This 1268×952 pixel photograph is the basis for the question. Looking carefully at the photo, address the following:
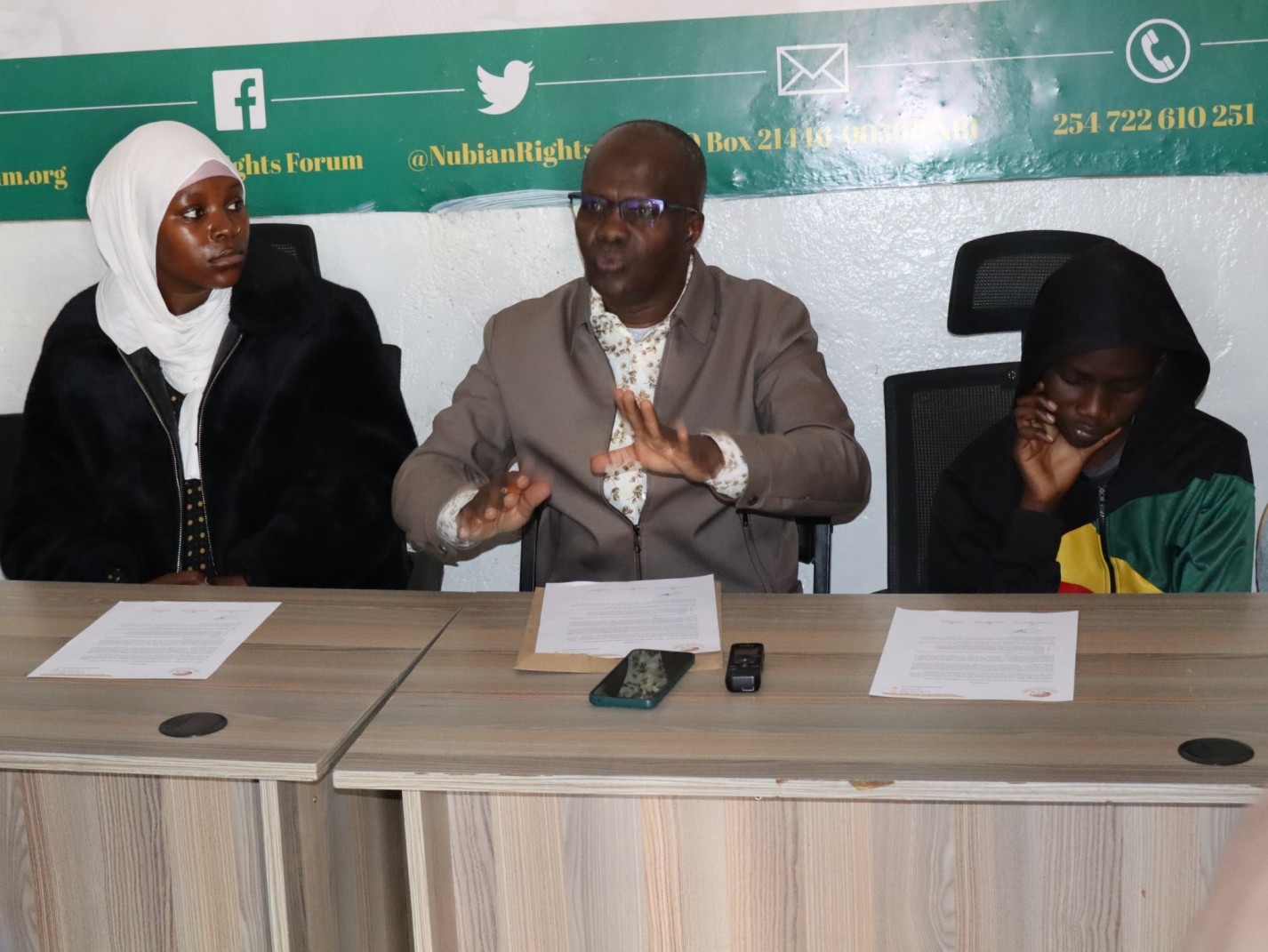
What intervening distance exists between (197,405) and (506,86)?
3.23 ft

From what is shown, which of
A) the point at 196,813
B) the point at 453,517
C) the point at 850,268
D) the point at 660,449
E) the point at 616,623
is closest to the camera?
the point at 196,813

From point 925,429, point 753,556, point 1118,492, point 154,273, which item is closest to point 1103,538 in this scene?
point 1118,492

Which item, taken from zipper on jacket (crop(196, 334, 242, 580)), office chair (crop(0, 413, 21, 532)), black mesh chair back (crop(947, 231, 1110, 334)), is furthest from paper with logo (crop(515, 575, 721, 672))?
office chair (crop(0, 413, 21, 532))

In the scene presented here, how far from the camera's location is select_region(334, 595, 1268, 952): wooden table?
1.40 m

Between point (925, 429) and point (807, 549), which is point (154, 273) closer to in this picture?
point (807, 549)

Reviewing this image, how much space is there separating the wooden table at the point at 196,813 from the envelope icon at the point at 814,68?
5.41ft

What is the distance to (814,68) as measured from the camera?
291 cm

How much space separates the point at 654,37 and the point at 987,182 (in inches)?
30.9

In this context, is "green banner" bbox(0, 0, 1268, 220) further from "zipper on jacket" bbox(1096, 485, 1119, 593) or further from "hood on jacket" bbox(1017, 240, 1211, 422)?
"zipper on jacket" bbox(1096, 485, 1119, 593)

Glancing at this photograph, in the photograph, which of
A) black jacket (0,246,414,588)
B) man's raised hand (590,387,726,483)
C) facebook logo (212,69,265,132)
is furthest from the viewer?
facebook logo (212,69,265,132)

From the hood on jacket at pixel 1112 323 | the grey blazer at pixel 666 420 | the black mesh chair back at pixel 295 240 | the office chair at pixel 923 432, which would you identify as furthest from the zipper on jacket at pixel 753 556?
the black mesh chair back at pixel 295 240

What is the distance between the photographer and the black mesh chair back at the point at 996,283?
7.46 feet

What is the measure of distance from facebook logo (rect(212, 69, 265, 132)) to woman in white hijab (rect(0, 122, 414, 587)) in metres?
0.39

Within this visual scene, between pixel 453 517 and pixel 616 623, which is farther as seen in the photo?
pixel 453 517
